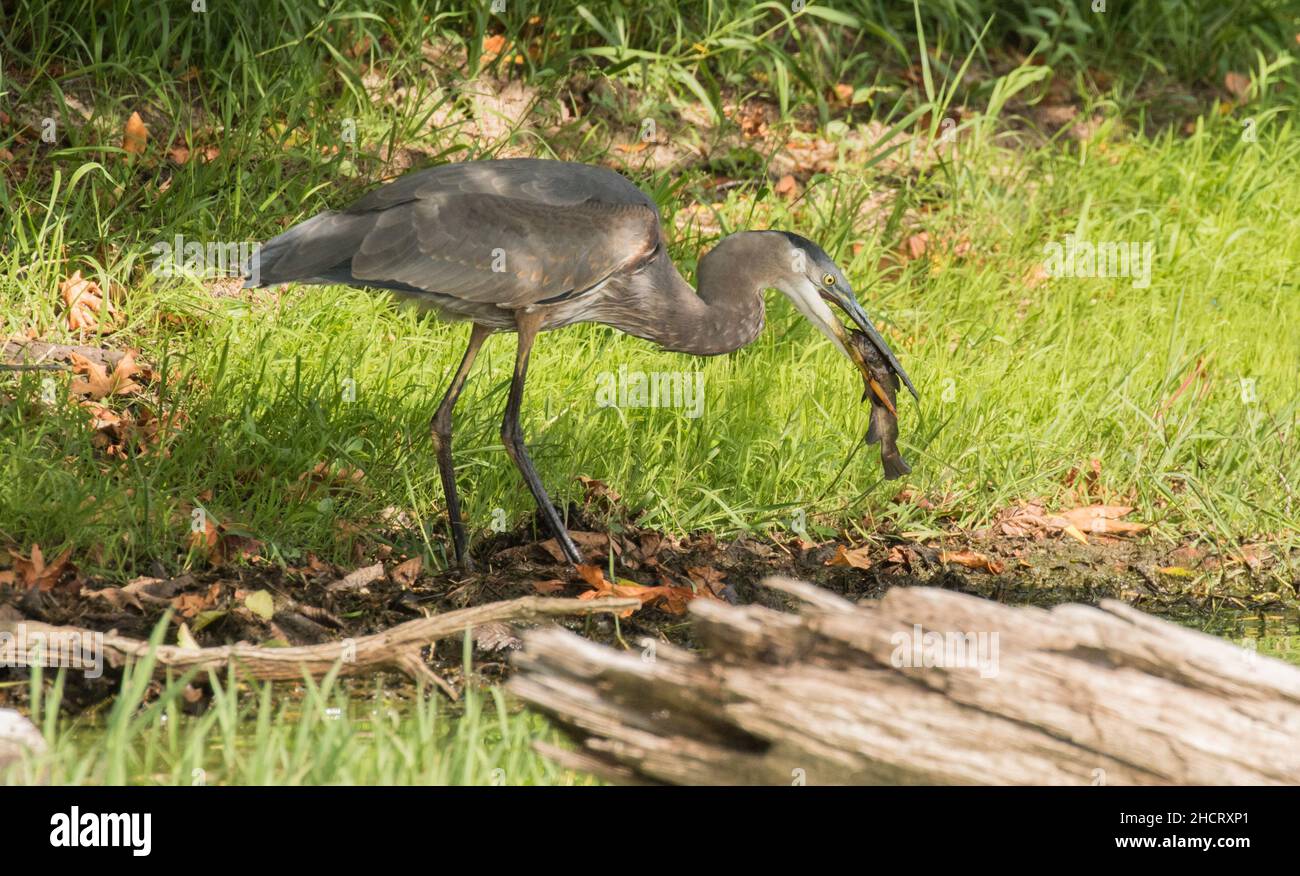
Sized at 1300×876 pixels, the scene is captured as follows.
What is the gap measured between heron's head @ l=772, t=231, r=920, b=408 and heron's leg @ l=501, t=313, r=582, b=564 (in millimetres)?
953

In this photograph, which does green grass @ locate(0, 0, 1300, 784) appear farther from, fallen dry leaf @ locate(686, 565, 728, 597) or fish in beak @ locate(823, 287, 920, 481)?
fish in beak @ locate(823, 287, 920, 481)

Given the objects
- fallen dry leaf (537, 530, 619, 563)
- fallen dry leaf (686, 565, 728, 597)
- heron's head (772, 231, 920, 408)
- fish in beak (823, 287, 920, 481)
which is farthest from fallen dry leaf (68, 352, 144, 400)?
fish in beak (823, 287, 920, 481)

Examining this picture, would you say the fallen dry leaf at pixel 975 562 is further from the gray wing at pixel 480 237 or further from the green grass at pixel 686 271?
the gray wing at pixel 480 237

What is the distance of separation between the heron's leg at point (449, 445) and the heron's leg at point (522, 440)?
191 millimetres

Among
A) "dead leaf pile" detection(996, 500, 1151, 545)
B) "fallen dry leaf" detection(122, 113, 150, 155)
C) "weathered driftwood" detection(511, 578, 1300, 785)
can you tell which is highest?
"fallen dry leaf" detection(122, 113, 150, 155)

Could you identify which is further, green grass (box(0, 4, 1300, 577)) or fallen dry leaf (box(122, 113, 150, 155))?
fallen dry leaf (box(122, 113, 150, 155))

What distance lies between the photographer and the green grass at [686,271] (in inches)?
234

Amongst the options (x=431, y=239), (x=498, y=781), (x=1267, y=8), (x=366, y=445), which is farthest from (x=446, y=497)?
(x=1267, y=8)

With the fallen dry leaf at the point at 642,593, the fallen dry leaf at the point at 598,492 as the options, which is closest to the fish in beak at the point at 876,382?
the fallen dry leaf at the point at 642,593

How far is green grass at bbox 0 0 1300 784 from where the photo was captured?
5.95m


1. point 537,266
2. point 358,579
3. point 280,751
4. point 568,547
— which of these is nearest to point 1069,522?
Answer: point 568,547

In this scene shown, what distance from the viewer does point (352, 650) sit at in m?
4.08

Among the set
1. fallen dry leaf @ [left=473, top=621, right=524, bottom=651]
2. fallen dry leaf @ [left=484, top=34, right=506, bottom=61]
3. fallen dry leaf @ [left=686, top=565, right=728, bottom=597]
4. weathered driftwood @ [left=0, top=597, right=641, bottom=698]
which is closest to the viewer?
weathered driftwood @ [left=0, top=597, right=641, bottom=698]

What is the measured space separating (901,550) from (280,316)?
2721 mm
